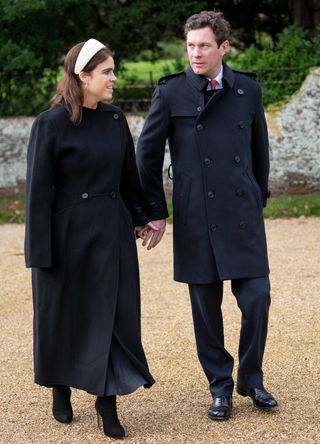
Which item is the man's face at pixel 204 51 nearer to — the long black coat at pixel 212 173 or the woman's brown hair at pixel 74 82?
the long black coat at pixel 212 173

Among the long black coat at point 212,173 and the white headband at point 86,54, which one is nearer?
the white headband at point 86,54

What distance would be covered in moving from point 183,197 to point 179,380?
3.97 ft

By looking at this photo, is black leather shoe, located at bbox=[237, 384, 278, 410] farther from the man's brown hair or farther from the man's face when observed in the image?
the man's brown hair

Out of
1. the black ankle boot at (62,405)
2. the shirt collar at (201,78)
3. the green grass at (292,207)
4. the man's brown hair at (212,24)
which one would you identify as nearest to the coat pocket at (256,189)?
the shirt collar at (201,78)

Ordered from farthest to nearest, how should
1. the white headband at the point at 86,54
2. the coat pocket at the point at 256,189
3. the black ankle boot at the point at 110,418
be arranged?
the coat pocket at the point at 256,189 < the black ankle boot at the point at 110,418 < the white headband at the point at 86,54

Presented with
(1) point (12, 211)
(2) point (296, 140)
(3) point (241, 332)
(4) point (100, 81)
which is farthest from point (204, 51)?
(1) point (12, 211)

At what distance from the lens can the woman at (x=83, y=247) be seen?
2939 mm

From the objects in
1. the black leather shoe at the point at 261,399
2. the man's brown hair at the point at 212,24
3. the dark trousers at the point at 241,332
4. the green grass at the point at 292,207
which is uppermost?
the man's brown hair at the point at 212,24

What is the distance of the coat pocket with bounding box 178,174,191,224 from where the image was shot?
10.5ft

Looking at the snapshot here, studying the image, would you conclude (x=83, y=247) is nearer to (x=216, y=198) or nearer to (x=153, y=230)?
(x=153, y=230)

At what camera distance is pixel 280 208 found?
946 cm

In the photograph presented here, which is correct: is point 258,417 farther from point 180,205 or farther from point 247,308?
point 180,205

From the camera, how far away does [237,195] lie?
10.4ft

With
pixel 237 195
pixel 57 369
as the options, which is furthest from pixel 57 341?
pixel 237 195
